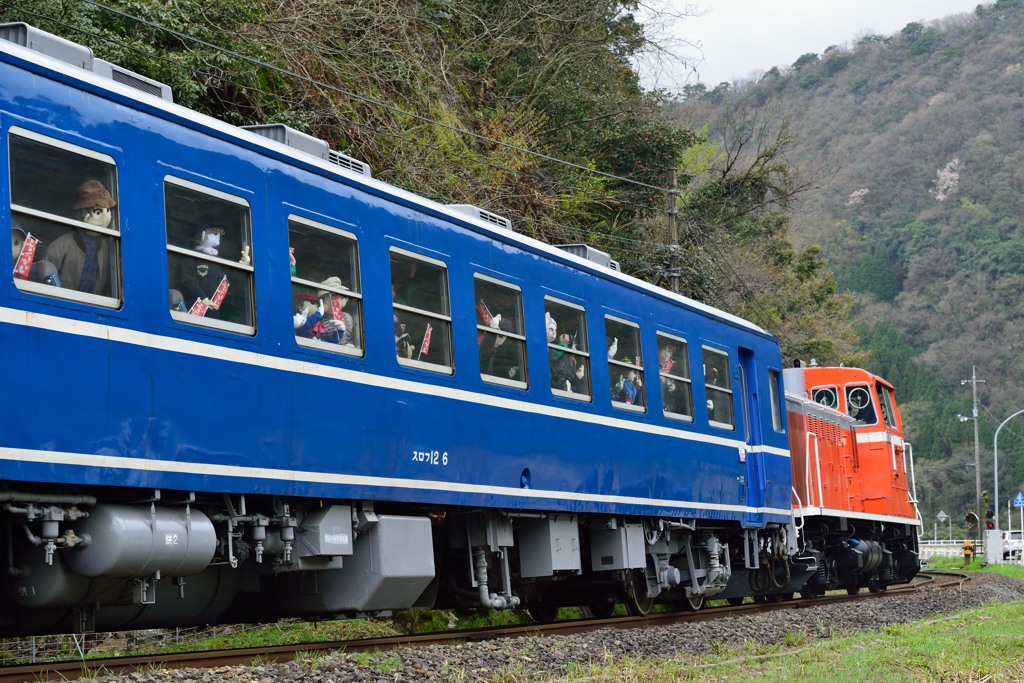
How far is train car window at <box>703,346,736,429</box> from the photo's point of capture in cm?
1534

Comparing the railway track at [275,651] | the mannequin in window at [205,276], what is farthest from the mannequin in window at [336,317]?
the railway track at [275,651]

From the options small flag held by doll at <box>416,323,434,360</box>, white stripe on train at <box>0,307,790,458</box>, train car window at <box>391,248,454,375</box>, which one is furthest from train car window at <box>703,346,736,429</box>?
small flag held by doll at <box>416,323,434,360</box>

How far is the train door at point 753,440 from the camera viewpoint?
16312 mm

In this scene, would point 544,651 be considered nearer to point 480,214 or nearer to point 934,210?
point 480,214

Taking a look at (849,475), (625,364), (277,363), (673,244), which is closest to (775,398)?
(625,364)

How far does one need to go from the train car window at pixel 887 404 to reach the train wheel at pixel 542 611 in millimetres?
9407

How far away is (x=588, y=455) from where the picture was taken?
488 inches

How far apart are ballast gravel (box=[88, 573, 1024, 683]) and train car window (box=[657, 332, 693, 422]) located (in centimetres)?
239

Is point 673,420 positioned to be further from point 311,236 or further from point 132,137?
point 132,137

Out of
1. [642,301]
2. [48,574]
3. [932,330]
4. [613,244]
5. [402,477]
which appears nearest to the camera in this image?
[48,574]

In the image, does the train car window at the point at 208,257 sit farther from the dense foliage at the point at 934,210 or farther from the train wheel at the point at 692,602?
the dense foliage at the point at 934,210

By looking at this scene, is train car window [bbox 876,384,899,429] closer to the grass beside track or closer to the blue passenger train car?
the grass beside track

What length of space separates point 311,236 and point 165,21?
8643 millimetres

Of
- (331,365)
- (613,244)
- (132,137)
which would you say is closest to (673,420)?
(331,365)
